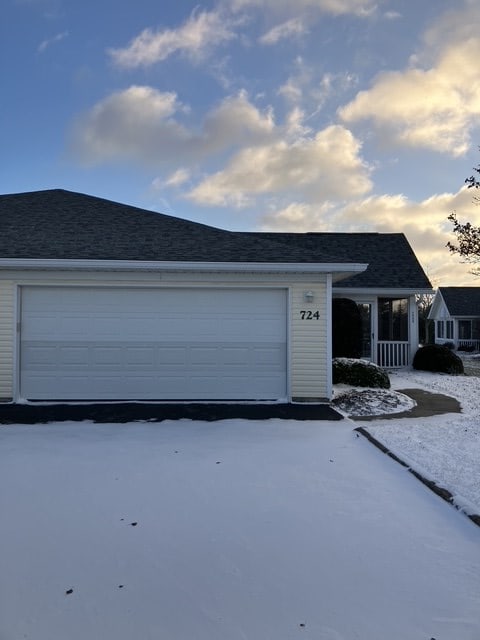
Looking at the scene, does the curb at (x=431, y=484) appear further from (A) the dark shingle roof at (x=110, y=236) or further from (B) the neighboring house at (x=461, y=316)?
(B) the neighboring house at (x=461, y=316)

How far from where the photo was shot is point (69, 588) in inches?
99.0

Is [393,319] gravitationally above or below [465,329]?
above

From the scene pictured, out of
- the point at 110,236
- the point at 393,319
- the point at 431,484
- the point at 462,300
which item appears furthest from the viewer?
the point at 462,300

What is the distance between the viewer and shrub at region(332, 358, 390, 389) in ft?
32.4

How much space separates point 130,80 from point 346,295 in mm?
9241

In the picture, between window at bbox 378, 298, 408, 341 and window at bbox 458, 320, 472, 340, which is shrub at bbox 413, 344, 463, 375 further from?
window at bbox 458, 320, 472, 340

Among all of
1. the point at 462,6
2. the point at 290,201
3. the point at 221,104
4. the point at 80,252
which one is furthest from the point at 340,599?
the point at 290,201

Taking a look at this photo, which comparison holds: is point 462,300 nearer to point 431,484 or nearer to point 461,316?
point 461,316

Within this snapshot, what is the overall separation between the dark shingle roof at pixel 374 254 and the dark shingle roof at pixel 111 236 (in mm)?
5560

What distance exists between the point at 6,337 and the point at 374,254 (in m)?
13.1

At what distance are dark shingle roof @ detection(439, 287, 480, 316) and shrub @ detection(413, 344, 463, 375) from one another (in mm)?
16290

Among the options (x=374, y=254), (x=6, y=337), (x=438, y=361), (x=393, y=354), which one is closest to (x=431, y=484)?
(x=6, y=337)

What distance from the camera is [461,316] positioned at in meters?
28.0

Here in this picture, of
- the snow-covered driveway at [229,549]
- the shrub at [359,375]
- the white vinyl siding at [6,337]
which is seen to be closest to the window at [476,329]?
the shrub at [359,375]
